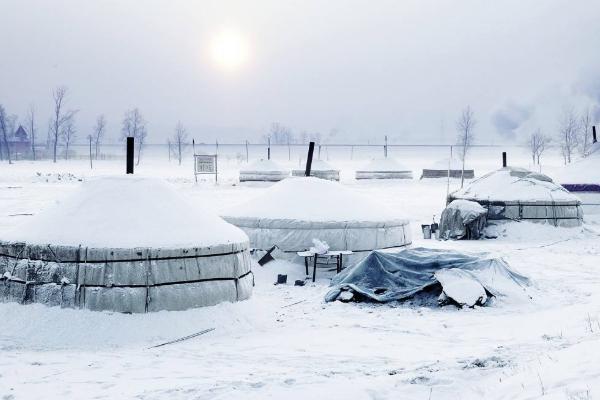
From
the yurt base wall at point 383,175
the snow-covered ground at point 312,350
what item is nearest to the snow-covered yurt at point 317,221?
the snow-covered ground at point 312,350

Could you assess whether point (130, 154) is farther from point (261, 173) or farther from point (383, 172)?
point (383, 172)

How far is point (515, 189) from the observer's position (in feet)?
67.1

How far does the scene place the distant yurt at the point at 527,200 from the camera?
65.5 feet

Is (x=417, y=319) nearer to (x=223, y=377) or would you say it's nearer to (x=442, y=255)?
(x=442, y=255)

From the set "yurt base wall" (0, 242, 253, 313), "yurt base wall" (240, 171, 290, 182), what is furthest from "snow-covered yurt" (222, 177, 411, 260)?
"yurt base wall" (240, 171, 290, 182)

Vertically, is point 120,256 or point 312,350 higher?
point 120,256

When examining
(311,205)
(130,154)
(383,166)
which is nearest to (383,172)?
(383,166)

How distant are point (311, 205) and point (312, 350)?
6.28 metres

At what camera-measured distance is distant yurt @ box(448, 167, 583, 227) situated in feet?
65.5

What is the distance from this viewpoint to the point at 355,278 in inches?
445

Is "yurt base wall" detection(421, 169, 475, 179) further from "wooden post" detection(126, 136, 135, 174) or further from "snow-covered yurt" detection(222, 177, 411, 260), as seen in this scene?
"wooden post" detection(126, 136, 135, 174)

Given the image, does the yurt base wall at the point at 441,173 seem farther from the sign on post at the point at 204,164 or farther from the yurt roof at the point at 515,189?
the yurt roof at the point at 515,189

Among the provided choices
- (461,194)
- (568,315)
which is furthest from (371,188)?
(568,315)

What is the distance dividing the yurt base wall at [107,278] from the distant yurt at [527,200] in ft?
44.8
